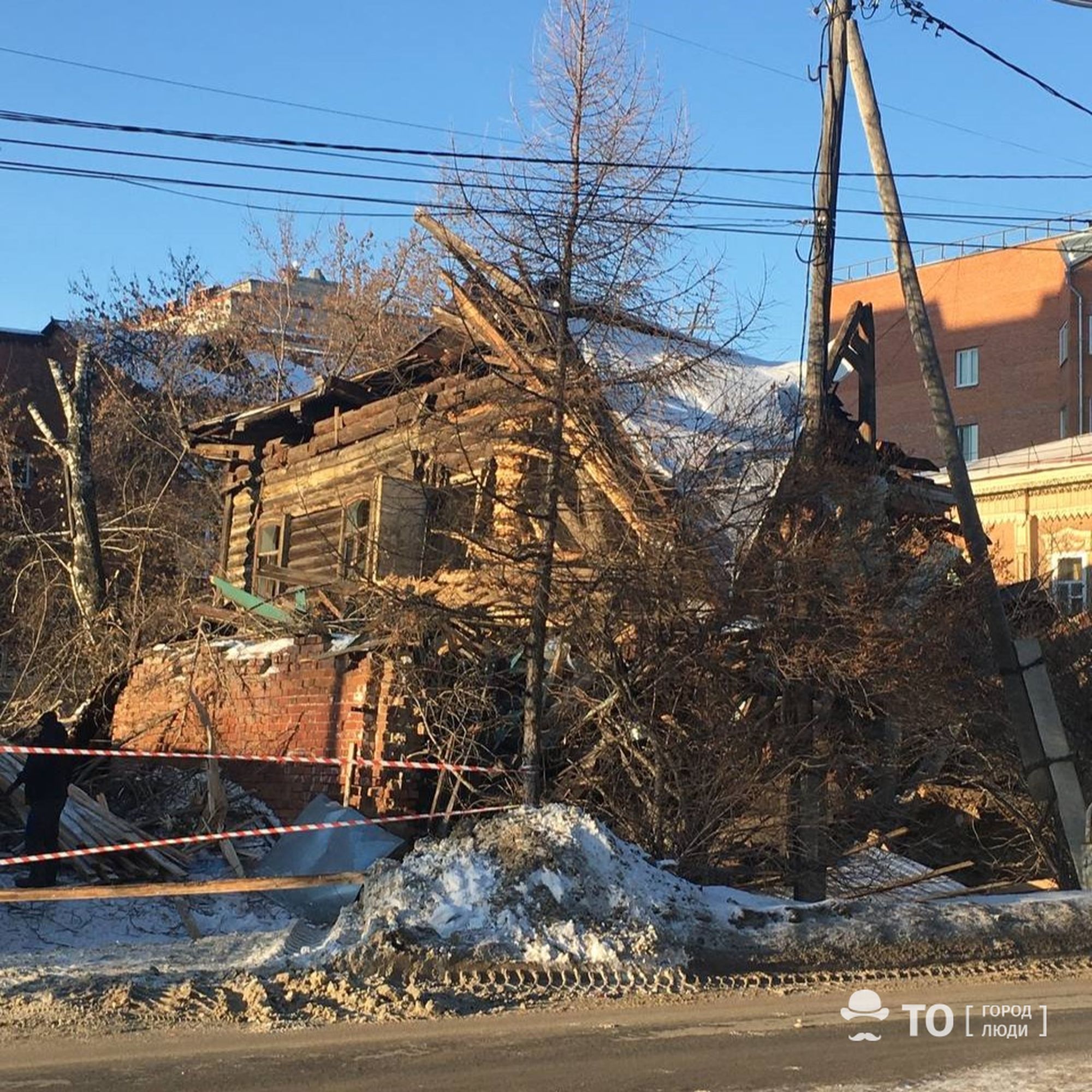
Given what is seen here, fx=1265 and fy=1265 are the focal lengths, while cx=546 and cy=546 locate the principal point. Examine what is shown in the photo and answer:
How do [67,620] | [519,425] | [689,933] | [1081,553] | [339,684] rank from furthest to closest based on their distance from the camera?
[1081,553] → [67,620] → [339,684] → [519,425] → [689,933]

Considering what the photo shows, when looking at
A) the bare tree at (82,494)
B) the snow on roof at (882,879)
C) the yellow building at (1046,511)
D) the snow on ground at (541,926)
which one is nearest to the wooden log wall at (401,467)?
the bare tree at (82,494)

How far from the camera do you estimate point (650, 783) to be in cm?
1011

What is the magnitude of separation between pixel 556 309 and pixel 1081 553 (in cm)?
2149

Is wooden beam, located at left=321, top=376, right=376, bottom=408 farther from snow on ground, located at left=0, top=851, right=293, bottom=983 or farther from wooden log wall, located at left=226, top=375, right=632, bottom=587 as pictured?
snow on ground, located at left=0, top=851, right=293, bottom=983

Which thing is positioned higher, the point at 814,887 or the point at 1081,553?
the point at 1081,553

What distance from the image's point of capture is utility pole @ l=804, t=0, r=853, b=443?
452 inches

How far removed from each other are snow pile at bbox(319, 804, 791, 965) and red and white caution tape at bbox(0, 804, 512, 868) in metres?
0.63

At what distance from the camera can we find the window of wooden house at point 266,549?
61.7 ft

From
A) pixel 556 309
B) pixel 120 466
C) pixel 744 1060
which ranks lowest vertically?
pixel 744 1060

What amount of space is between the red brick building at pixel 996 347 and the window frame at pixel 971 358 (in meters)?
0.03

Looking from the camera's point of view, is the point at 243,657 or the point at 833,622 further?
the point at 243,657

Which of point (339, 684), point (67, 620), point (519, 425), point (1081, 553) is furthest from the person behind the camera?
point (1081, 553)

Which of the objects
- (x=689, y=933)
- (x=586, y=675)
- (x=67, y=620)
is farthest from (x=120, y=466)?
(x=689, y=933)

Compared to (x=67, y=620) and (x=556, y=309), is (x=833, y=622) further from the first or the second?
(x=67, y=620)
